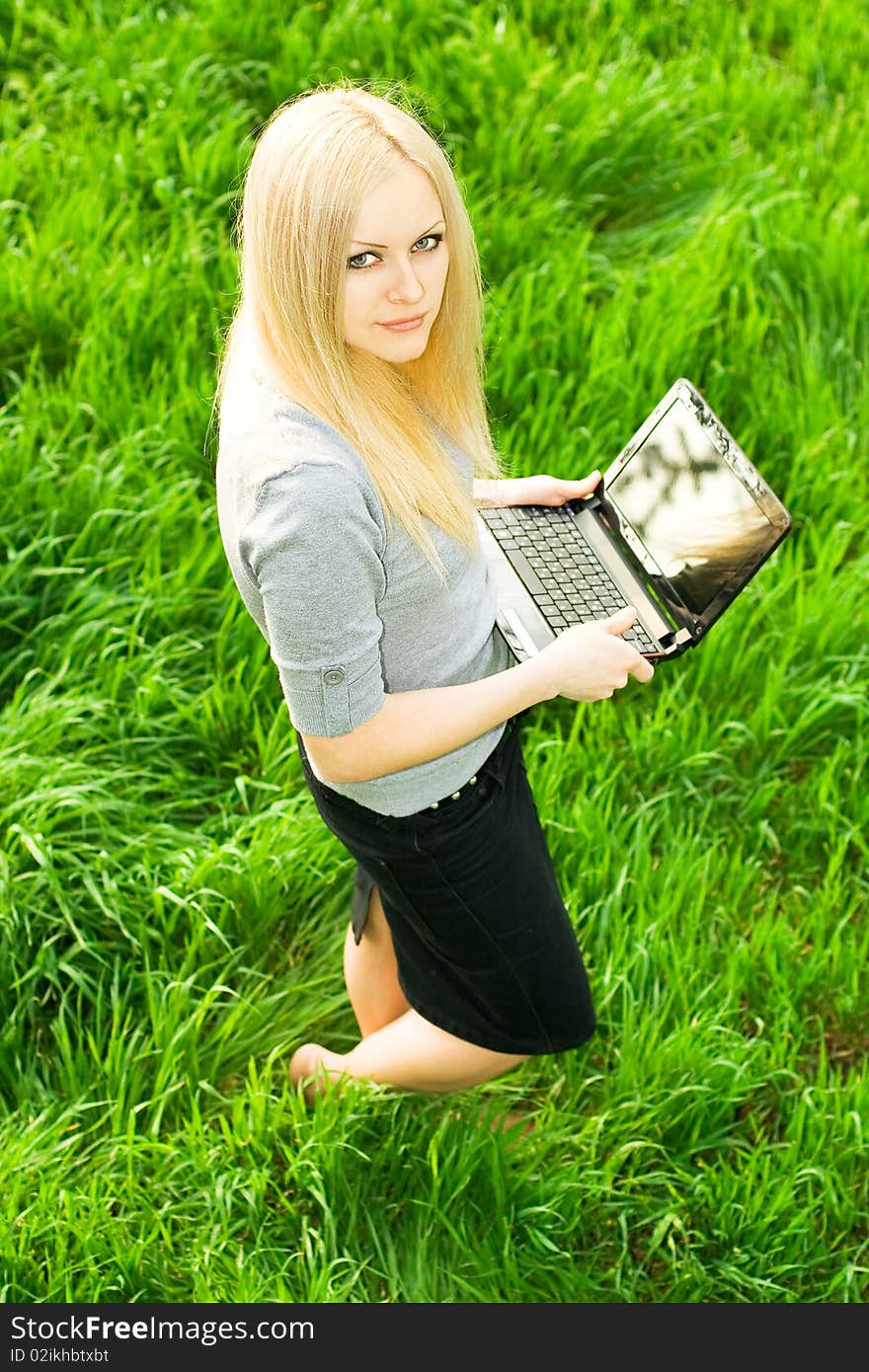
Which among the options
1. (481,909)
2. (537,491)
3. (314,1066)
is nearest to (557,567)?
(537,491)

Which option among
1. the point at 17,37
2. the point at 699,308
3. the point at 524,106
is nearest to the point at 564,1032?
the point at 699,308

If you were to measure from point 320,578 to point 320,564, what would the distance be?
1 cm

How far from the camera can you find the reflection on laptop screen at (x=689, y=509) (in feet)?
6.14

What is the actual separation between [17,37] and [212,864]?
8.48 ft

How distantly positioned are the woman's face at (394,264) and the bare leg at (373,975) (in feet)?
2.95

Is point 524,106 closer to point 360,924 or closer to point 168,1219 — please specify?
point 360,924

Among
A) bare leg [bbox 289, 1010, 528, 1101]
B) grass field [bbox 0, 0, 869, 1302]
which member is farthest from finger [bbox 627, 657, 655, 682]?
grass field [bbox 0, 0, 869, 1302]

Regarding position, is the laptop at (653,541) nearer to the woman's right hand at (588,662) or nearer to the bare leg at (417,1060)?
the woman's right hand at (588,662)

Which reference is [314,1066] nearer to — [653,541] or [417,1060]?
[417,1060]

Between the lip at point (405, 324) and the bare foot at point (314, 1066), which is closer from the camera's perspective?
the lip at point (405, 324)

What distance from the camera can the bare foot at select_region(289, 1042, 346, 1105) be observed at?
2.17 m

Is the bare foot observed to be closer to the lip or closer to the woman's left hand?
the woman's left hand

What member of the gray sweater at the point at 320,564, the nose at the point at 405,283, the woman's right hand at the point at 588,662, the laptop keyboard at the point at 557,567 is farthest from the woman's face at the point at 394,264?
the laptop keyboard at the point at 557,567
